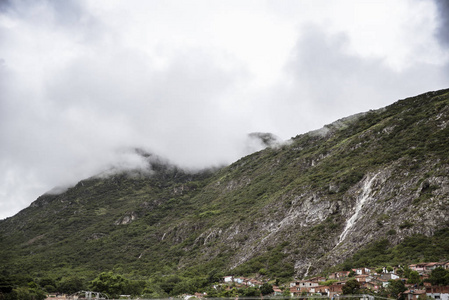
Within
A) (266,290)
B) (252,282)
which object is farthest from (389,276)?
(252,282)

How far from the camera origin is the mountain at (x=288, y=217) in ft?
234

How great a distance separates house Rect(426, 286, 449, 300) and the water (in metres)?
31.8

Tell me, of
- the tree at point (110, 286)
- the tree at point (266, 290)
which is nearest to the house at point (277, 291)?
the tree at point (266, 290)

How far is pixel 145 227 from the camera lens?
152125mm

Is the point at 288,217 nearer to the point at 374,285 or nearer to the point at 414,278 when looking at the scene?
the point at 374,285

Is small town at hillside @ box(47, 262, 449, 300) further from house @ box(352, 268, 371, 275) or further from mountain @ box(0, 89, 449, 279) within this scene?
mountain @ box(0, 89, 449, 279)

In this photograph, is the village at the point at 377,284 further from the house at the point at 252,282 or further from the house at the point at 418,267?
the house at the point at 252,282

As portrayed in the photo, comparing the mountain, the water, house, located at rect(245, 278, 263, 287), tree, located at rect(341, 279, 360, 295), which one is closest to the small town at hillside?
tree, located at rect(341, 279, 360, 295)

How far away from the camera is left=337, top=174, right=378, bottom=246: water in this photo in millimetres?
79125

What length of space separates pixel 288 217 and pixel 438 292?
51.3 metres

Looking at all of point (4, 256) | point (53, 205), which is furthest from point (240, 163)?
point (4, 256)

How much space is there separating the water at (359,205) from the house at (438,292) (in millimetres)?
31754

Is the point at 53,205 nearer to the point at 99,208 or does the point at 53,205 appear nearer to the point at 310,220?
the point at 99,208

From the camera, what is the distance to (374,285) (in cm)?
A: 5019
